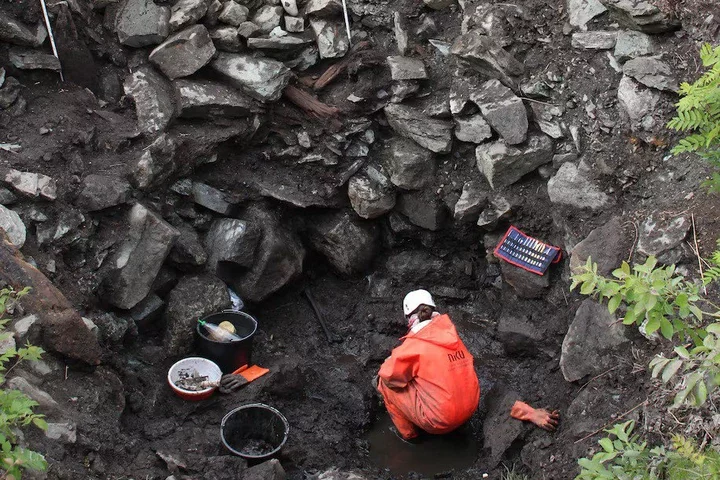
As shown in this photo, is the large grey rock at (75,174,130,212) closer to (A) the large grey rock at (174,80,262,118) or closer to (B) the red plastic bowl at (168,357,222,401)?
(A) the large grey rock at (174,80,262,118)

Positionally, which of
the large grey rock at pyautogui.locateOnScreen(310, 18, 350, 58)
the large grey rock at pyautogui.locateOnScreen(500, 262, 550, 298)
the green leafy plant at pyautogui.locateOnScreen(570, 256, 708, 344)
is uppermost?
the green leafy plant at pyautogui.locateOnScreen(570, 256, 708, 344)

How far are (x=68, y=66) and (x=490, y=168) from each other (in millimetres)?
3455

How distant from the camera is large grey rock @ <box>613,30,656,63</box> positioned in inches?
213

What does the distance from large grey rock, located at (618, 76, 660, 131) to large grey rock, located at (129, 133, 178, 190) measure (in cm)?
341

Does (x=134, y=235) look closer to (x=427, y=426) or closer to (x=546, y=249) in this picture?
(x=427, y=426)

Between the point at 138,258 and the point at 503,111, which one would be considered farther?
the point at 503,111

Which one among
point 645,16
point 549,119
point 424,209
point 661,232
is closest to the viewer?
point 661,232

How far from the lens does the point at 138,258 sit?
569cm

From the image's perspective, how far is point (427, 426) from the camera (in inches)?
215

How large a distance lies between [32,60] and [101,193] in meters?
1.23

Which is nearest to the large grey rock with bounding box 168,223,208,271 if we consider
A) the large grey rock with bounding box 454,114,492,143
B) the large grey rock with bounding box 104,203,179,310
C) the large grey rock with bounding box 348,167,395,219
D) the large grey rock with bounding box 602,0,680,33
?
the large grey rock with bounding box 104,203,179,310

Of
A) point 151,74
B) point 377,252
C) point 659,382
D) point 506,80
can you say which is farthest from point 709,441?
point 151,74

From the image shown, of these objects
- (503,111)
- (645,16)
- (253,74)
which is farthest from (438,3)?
(645,16)

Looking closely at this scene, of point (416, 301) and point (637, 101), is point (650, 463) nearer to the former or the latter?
point (416, 301)
